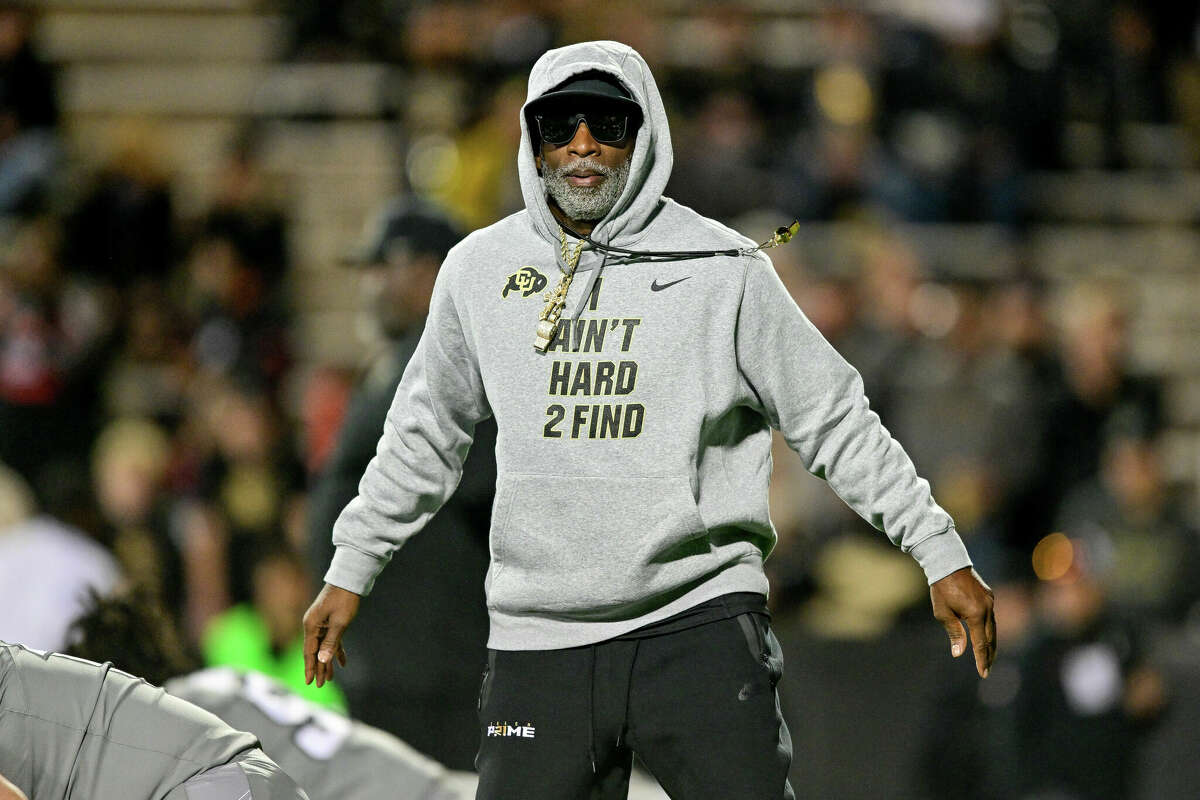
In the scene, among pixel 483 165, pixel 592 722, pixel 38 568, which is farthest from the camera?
pixel 483 165

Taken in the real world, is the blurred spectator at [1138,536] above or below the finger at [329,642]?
below

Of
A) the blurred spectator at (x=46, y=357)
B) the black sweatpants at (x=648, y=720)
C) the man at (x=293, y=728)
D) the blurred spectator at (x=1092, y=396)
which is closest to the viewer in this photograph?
the black sweatpants at (x=648, y=720)

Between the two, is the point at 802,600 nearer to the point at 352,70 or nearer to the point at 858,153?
the point at 858,153

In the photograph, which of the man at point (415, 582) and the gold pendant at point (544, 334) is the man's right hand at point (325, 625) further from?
the man at point (415, 582)

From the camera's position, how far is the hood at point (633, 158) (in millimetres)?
2967

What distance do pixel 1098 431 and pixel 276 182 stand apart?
4.45 metres

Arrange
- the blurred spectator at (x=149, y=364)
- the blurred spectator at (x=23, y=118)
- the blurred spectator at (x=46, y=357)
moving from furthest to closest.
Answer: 1. the blurred spectator at (x=23, y=118)
2. the blurred spectator at (x=149, y=364)
3. the blurred spectator at (x=46, y=357)

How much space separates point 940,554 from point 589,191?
31.3 inches

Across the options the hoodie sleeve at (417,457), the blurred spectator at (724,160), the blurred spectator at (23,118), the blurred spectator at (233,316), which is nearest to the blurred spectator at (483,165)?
the blurred spectator at (724,160)

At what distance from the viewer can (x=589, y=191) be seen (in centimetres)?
298

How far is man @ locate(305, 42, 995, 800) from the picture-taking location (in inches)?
112

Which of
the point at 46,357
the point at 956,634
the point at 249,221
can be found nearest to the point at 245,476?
the point at 46,357

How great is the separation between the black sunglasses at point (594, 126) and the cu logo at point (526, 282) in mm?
210

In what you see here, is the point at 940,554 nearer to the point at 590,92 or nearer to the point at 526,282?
the point at 526,282
